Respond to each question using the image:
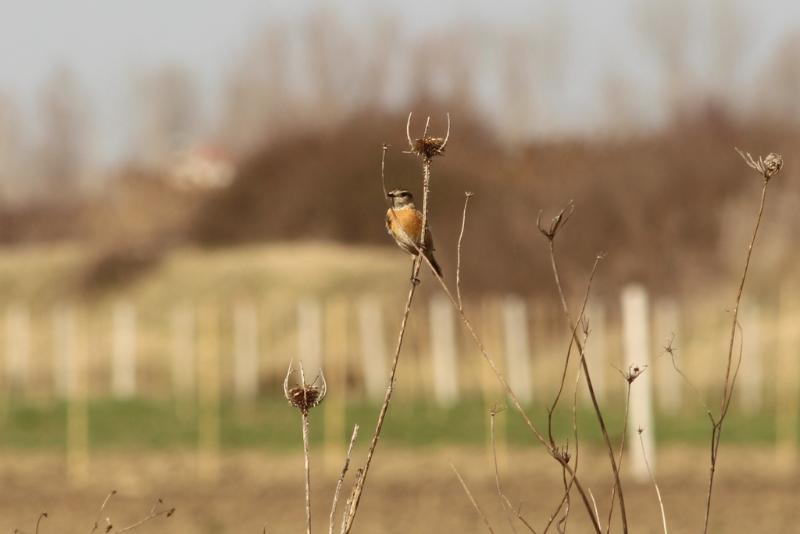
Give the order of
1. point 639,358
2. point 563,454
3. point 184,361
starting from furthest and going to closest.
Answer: point 184,361 → point 639,358 → point 563,454

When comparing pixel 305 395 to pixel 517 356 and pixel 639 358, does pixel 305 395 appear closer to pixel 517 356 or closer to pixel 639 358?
pixel 639 358

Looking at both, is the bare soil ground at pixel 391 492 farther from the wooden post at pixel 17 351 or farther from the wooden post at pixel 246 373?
the wooden post at pixel 17 351

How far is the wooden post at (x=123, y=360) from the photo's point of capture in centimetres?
2692

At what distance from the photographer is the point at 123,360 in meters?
28.3

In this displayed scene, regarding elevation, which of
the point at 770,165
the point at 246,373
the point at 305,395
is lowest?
the point at 246,373

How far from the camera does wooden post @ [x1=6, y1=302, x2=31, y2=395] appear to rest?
27442 millimetres

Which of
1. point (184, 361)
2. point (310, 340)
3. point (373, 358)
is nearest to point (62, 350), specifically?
point (184, 361)

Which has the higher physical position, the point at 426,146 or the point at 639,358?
the point at 426,146

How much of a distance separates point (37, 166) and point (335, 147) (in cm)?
5845

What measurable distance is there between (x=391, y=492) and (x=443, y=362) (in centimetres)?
1035

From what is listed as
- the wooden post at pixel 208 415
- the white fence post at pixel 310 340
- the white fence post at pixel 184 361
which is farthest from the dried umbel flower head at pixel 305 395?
the white fence post at pixel 184 361

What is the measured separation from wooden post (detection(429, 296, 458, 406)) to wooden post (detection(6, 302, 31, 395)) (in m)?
9.55

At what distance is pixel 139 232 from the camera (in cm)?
4791

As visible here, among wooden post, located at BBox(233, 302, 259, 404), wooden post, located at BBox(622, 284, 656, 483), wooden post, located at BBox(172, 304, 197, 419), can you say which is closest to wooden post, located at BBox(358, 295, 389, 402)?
wooden post, located at BBox(233, 302, 259, 404)
